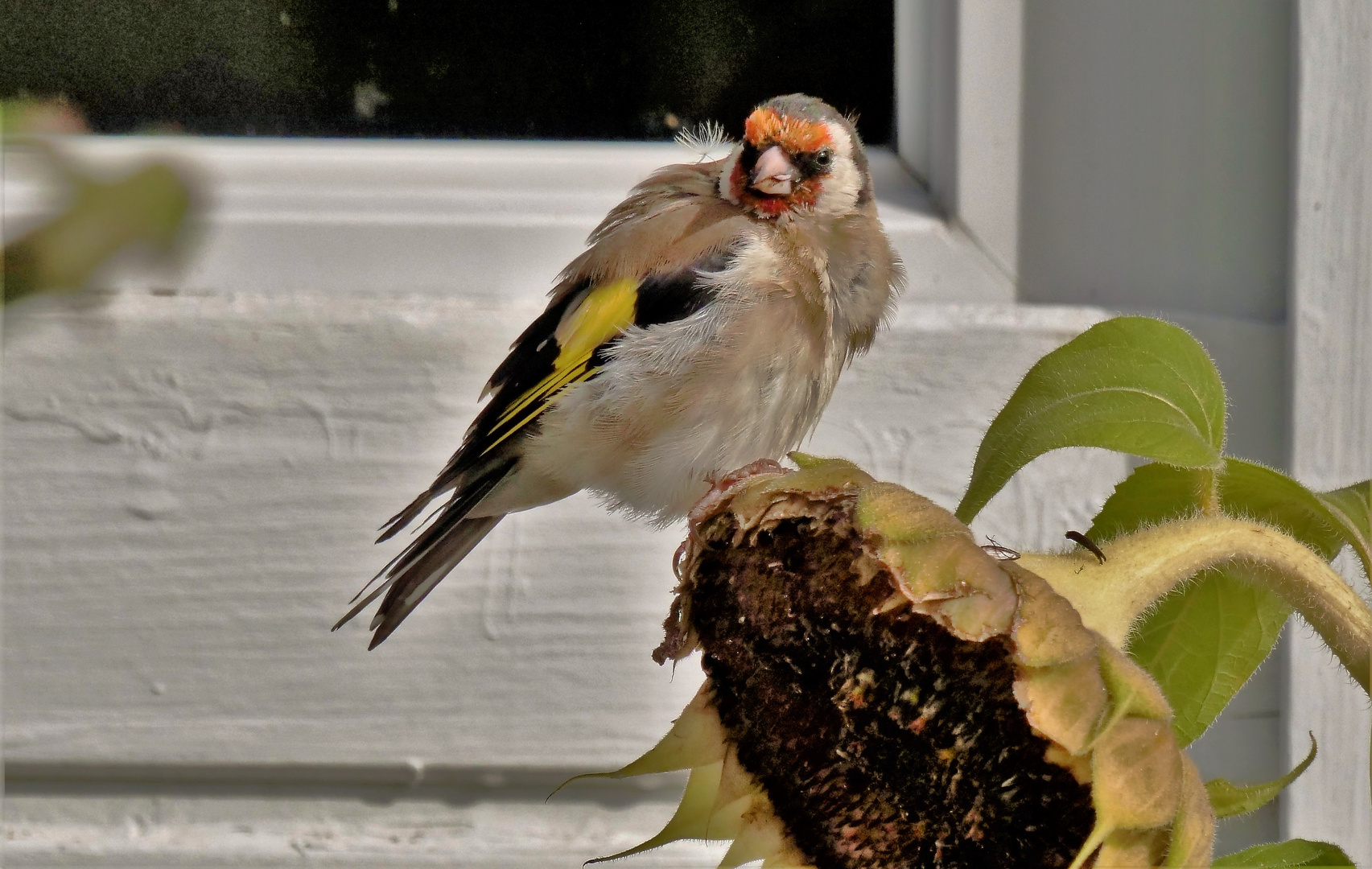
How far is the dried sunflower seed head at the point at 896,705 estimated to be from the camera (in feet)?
0.63

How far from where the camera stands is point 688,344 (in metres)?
0.43

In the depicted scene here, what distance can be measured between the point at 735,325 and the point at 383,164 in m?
0.28

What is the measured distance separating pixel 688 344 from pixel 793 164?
0.30ft

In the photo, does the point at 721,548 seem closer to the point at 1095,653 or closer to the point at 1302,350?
the point at 1095,653

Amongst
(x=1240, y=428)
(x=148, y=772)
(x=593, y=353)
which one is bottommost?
(x=148, y=772)

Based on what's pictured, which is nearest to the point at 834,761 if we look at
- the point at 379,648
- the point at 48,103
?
the point at 48,103

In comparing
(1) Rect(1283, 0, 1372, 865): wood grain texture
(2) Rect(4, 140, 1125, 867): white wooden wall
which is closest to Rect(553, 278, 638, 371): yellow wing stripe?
(2) Rect(4, 140, 1125, 867): white wooden wall

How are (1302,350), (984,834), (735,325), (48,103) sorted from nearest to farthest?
(48,103) < (984,834) < (735,325) < (1302,350)

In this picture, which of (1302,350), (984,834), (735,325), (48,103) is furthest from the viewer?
(1302,350)

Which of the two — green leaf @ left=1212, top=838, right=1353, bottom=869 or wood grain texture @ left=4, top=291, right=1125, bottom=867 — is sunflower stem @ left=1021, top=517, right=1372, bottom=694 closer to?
green leaf @ left=1212, top=838, right=1353, bottom=869

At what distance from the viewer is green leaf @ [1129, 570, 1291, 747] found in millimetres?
272

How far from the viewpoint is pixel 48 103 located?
0.35 ft

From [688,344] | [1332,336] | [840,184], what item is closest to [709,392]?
[688,344]

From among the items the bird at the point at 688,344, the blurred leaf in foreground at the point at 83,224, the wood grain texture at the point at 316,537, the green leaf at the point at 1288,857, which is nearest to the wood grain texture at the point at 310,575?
the wood grain texture at the point at 316,537
